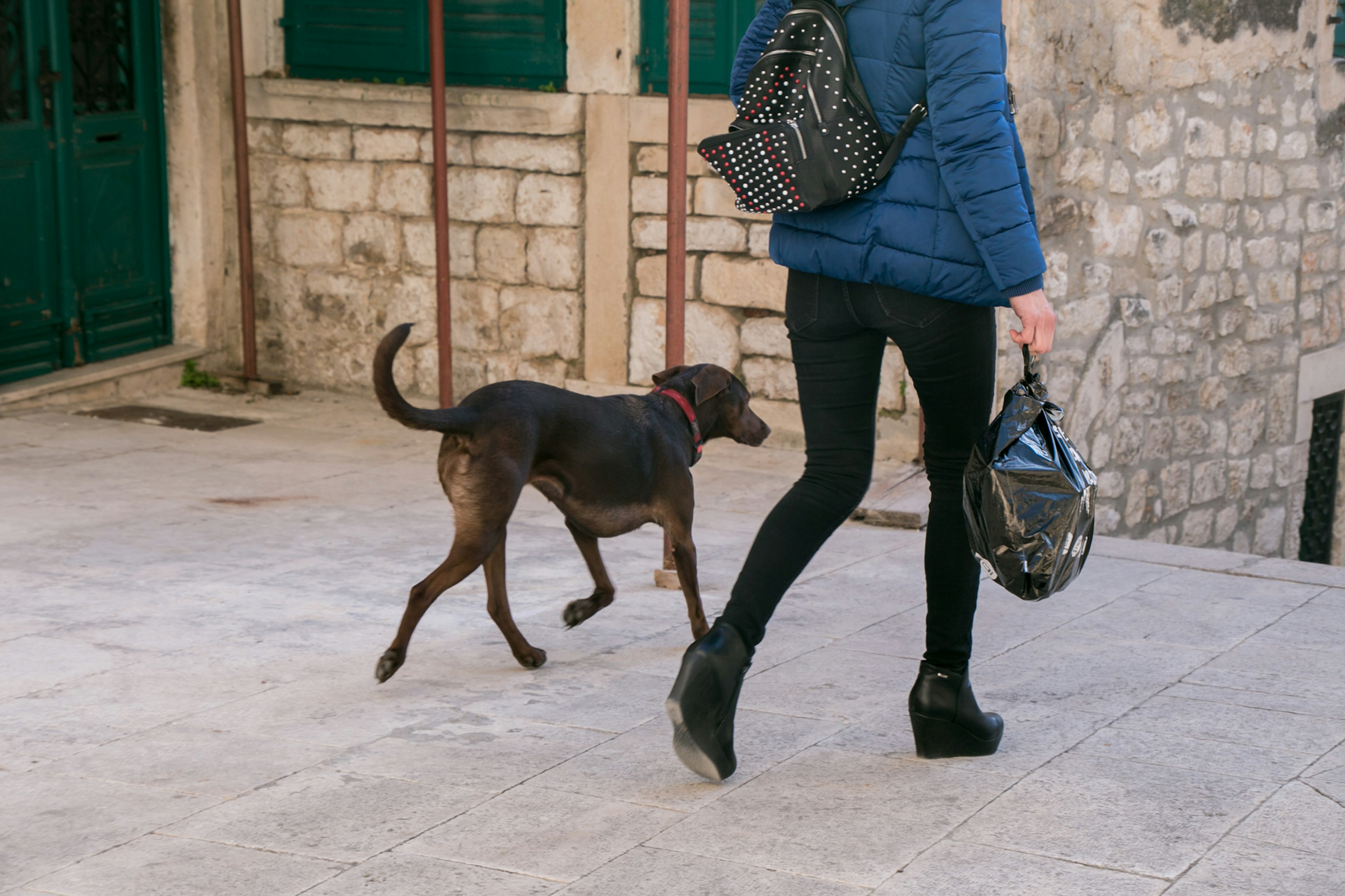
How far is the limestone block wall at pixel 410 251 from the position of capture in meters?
7.59

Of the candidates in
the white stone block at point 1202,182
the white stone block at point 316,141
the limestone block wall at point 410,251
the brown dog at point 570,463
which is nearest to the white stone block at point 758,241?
the limestone block wall at point 410,251

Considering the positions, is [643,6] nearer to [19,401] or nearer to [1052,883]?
[19,401]

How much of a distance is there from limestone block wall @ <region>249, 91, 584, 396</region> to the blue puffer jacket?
4529 millimetres

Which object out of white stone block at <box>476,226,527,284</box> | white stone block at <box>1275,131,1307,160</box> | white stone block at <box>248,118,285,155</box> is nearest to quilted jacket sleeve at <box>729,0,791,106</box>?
white stone block at <box>476,226,527,284</box>

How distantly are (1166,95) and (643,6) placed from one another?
91.9 inches

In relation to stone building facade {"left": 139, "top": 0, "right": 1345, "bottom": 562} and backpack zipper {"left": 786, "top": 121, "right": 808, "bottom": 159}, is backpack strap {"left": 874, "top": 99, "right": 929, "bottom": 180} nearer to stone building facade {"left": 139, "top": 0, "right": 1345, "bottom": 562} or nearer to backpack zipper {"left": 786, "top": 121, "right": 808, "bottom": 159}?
backpack zipper {"left": 786, "top": 121, "right": 808, "bottom": 159}

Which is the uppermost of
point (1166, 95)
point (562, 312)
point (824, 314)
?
point (1166, 95)

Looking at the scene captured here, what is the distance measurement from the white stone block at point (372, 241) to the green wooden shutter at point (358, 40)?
685mm

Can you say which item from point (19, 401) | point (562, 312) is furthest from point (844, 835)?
point (19, 401)

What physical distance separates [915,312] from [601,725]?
3.95ft

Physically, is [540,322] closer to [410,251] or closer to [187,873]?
[410,251]

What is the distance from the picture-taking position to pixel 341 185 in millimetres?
8078

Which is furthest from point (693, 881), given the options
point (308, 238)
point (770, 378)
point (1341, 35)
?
point (1341, 35)

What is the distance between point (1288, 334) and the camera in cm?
845
